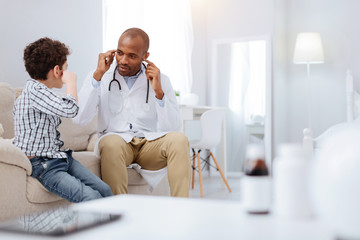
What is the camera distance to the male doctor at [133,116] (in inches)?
87.8

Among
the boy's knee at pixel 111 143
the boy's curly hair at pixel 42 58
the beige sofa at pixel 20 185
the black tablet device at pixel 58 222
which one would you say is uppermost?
the boy's curly hair at pixel 42 58

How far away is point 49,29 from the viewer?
3.33m

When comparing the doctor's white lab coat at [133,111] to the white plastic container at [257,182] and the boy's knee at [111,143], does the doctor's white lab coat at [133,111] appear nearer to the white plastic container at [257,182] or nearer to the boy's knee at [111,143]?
the boy's knee at [111,143]

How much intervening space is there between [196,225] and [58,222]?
0.82 ft

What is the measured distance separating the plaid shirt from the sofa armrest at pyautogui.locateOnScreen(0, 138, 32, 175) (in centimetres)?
7

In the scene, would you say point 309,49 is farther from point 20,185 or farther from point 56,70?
point 20,185

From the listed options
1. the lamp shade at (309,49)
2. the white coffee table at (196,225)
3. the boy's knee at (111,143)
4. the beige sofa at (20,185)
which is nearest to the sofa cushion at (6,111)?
the beige sofa at (20,185)

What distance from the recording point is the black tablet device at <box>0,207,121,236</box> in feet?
2.49

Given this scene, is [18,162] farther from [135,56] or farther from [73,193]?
[135,56]

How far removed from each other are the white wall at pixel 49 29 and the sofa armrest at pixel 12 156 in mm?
1283

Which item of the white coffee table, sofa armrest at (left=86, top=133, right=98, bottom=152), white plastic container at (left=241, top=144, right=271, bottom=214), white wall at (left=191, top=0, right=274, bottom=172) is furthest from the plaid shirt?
white wall at (left=191, top=0, right=274, bottom=172)

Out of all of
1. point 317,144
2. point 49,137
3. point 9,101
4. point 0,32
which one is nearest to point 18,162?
point 49,137

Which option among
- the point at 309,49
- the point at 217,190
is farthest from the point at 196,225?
the point at 309,49

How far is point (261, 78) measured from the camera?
5.50 metres
